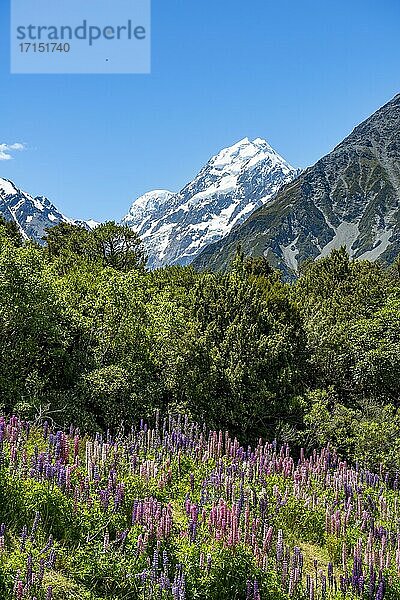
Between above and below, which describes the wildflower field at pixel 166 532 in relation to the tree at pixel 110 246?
below

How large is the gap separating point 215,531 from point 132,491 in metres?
1.54

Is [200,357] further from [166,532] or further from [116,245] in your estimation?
[116,245]

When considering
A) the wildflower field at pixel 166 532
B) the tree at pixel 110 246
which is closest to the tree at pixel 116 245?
the tree at pixel 110 246

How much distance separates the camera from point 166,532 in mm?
7812

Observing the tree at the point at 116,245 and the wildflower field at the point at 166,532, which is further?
the tree at the point at 116,245

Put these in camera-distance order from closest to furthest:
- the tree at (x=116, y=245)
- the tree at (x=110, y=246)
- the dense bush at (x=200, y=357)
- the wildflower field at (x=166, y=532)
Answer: the wildflower field at (x=166, y=532) < the dense bush at (x=200, y=357) < the tree at (x=110, y=246) < the tree at (x=116, y=245)

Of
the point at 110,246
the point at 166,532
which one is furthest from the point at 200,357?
the point at 110,246

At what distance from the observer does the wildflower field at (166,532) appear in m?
7.09

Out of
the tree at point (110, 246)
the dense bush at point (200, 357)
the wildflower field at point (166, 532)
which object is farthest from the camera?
the tree at point (110, 246)

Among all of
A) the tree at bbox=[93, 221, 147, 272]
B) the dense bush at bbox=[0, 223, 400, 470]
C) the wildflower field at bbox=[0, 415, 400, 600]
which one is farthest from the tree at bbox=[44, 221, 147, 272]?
the wildflower field at bbox=[0, 415, 400, 600]

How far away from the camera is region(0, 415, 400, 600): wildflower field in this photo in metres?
7.09

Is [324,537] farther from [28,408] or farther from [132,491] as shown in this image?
[28,408]

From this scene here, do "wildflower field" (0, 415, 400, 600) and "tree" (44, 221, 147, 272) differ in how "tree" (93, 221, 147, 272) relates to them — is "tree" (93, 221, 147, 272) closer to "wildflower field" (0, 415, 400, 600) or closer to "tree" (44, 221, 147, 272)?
"tree" (44, 221, 147, 272)

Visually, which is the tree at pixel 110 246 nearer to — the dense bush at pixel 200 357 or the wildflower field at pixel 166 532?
the dense bush at pixel 200 357
